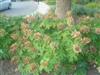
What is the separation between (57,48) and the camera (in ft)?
17.4

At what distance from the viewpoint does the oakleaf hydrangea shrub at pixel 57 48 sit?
209 inches

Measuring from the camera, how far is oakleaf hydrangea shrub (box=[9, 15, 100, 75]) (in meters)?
5.30

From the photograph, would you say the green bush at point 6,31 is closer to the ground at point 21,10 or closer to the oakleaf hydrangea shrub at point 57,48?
the oakleaf hydrangea shrub at point 57,48

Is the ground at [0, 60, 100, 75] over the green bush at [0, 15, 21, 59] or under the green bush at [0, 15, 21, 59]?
under

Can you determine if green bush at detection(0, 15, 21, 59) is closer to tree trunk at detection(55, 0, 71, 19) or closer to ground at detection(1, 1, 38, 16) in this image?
tree trunk at detection(55, 0, 71, 19)

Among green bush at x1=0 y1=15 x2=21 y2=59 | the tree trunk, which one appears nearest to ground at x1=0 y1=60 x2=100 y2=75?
green bush at x1=0 y1=15 x2=21 y2=59

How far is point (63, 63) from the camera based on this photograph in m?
5.46

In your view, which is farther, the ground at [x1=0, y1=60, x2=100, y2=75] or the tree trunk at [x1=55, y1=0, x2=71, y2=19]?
the tree trunk at [x1=55, y1=0, x2=71, y2=19]

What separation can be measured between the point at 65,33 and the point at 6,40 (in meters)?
1.16

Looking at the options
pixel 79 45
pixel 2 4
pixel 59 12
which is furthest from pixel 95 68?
pixel 2 4

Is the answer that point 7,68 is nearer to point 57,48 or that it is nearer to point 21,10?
point 57,48

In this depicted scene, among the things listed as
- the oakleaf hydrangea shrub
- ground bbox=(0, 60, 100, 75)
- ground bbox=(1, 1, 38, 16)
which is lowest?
ground bbox=(1, 1, 38, 16)

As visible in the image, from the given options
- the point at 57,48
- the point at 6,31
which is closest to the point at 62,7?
the point at 6,31

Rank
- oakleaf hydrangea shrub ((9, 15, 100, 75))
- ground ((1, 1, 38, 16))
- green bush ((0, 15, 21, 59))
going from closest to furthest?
oakleaf hydrangea shrub ((9, 15, 100, 75)) → green bush ((0, 15, 21, 59)) → ground ((1, 1, 38, 16))
